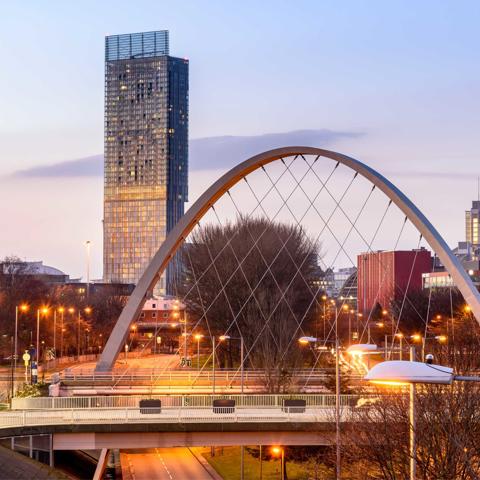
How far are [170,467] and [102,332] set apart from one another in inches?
3545

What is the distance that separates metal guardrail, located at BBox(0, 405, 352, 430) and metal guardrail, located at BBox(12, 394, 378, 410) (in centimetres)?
61

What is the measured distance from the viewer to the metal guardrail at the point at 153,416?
42.4 m

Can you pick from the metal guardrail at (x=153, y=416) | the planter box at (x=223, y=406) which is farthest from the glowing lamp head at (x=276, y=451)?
the metal guardrail at (x=153, y=416)

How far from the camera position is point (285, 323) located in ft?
253

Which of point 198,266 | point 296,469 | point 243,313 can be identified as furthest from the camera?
point 198,266

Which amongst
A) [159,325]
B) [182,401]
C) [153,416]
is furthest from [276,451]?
[159,325]

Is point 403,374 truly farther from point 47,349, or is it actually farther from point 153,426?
point 47,349

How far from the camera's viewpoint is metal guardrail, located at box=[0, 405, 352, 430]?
42.4 metres

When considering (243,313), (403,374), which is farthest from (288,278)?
(403,374)

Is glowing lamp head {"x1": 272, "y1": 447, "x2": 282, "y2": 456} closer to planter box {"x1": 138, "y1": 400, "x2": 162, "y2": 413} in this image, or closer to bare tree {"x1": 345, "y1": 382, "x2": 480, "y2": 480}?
planter box {"x1": 138, "y1": 400, "x2": 162, "y2": 413}

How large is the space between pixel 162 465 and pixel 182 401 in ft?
37.7

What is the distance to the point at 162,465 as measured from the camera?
5816 centimetres

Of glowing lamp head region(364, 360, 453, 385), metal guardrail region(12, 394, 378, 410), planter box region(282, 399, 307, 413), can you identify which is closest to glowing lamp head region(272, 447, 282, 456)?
metal guardrail region(12, 394, 378, 410)

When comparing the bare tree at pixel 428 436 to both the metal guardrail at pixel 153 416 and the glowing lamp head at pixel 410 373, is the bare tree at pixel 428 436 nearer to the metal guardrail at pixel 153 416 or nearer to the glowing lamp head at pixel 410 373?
the metal guardrail at pixel 153 416
